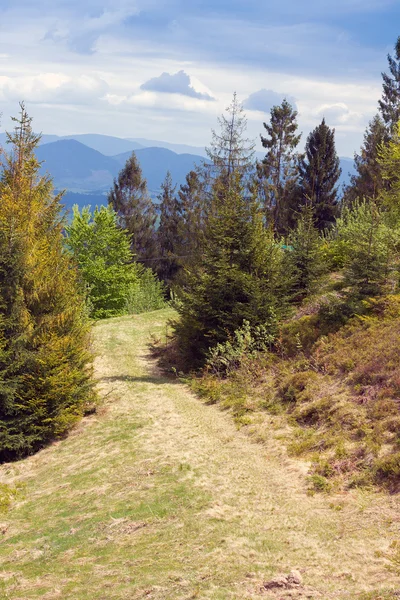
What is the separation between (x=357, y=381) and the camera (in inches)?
501

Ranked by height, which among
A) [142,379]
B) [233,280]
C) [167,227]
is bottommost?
[142,379]

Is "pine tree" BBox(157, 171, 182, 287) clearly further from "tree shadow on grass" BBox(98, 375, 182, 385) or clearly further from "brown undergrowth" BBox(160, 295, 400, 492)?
"brown undergrowth" BBox(160, 295, 400, 492)

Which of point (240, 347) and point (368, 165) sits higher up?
point (368, 165)

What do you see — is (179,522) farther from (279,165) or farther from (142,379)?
(279,165)

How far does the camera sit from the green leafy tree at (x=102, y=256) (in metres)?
38.8

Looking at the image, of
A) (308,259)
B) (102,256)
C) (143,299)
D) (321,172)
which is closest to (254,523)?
(308,259)

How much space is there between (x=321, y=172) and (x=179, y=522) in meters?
40.7

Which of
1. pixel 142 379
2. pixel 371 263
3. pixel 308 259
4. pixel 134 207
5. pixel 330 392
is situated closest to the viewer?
pixel 330 392

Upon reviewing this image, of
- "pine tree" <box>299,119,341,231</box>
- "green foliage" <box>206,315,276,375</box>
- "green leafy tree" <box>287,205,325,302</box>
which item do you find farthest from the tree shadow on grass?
"pine tree" <box>299,119,341,231</box>

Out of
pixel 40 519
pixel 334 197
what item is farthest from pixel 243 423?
pixel 334 197

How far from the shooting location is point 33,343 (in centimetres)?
1347

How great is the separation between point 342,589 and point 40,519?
19.7 feet

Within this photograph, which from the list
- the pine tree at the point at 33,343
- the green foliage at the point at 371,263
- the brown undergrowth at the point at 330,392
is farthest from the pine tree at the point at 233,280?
the pine tree at the point at 33,343

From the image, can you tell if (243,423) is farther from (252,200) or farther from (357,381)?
(252,200)
